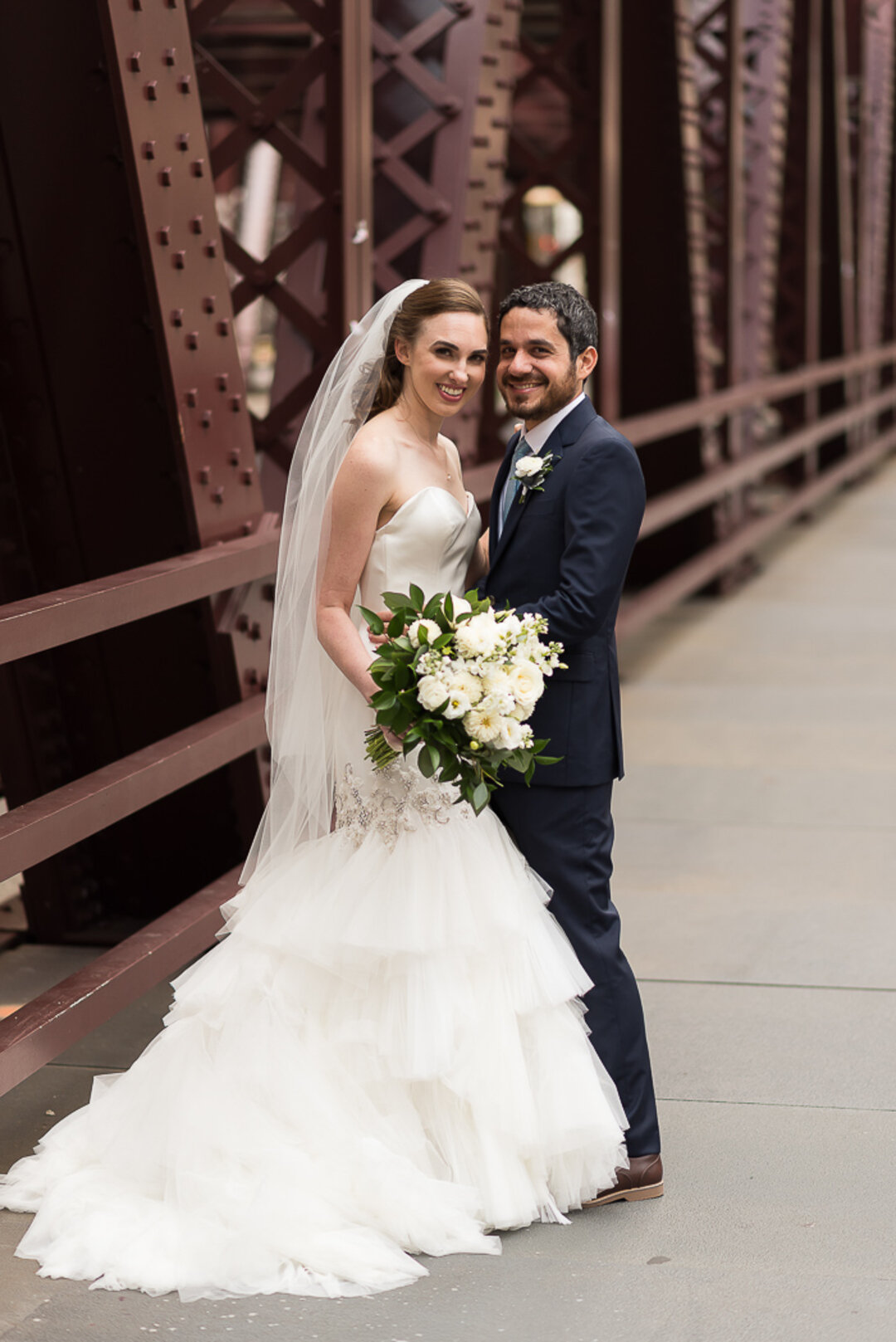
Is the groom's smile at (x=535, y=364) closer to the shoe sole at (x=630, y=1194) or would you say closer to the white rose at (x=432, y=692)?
the white rose at (x=432, y=692)

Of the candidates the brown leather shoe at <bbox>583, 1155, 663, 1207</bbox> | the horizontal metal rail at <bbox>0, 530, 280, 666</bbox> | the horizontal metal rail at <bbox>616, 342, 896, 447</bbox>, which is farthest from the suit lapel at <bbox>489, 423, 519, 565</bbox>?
the horizontal metal rail at <bbox>616, 342, 896, 447</bbox>

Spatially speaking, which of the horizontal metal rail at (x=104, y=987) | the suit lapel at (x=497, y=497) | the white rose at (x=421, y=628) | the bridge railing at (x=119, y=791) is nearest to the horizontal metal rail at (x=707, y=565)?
the bridge railing at (x=119, y=791)

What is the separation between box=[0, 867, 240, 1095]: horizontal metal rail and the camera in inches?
138

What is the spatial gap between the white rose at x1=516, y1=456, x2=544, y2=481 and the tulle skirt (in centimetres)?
69

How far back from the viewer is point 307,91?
6.02m

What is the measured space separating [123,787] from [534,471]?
4.21 ft

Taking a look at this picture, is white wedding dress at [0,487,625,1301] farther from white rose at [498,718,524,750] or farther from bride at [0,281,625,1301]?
white rose at [498,718,524,750]

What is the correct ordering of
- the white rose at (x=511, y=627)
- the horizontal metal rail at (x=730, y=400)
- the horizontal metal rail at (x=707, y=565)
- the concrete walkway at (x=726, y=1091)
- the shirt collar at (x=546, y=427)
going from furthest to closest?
the horizontal metal rail at (x=707, y=565) < the horizontal metal rail at (x=730, y=400) < the shirt collar at (x=546, y=427) < the white rose at (x=511, y=627) < the concrete walkway at (x=726, y=1091)

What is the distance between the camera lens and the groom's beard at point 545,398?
3.33 metres

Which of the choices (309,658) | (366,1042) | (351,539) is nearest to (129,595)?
(309,658)

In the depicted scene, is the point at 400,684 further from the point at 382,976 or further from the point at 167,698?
the point at 167,698

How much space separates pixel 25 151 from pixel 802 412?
1279 centimetres

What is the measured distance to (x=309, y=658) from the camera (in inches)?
142

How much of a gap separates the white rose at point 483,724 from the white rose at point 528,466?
0.52 metres
